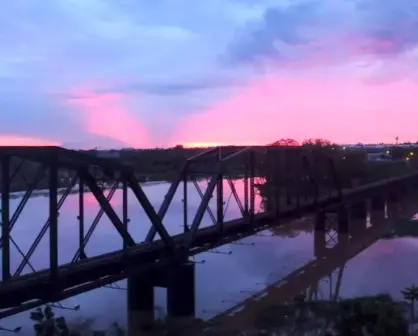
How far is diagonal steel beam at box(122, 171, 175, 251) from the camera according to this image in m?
16.5

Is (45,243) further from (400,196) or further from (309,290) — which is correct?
(400,196)

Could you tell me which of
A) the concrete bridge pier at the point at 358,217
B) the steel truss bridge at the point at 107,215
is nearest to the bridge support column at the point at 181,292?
the steel truss bridge at the point at 107,215

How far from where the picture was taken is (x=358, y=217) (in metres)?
46.1

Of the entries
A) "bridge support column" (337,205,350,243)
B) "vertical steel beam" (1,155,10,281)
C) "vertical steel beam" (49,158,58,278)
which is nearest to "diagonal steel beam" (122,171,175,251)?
"vertical steel beam" (49,158,58,278)

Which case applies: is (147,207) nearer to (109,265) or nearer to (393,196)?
(109,265)

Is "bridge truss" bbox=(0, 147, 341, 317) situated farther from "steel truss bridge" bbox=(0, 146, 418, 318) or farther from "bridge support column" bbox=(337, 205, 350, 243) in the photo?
"bridge support column" bbox=(337, 205, 350, 243)

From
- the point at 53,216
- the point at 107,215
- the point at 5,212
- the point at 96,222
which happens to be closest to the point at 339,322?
the point at 53,216

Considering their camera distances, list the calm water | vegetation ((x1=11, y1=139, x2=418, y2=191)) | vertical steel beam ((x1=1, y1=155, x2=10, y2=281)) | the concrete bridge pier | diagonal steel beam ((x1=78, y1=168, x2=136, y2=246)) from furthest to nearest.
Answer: the concrete bridge pier
vegetation ((x1=11, y1=139, x2=418, y2=191))
the calm water
diagonal steel beam ((x1=78, y1=168, x2=136, y2=246))
vertical steel beam ((x1=1, y1=155, x2=10, y2=281))

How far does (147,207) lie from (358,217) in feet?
103

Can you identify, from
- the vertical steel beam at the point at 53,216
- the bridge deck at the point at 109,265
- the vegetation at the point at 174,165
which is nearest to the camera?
the bridge deck at the point at 109,265

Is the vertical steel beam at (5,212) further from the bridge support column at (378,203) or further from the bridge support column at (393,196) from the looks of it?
the bridge support column at (393,196)

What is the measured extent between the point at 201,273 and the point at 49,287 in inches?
522

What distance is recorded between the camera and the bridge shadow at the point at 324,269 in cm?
1418

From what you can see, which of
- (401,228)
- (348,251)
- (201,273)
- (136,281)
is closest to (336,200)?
(348,251)
